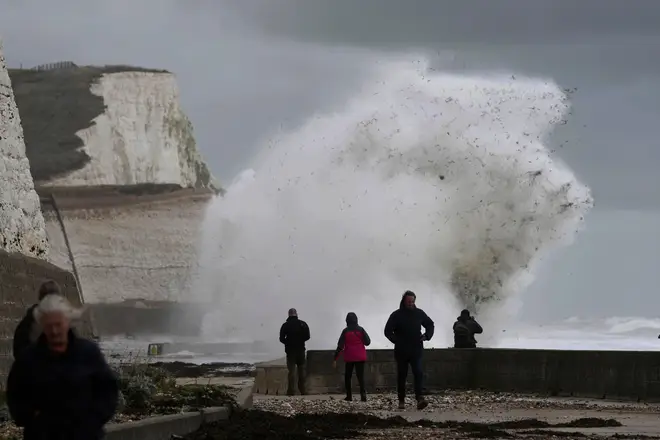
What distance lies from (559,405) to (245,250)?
59711 millimetres

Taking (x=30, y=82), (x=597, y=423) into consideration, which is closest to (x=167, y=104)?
(x=30, y=82)

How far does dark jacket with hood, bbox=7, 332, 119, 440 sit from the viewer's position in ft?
19.4

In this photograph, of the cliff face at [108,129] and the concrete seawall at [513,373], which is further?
the cliff face at [108,129]

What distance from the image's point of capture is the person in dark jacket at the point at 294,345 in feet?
70.5

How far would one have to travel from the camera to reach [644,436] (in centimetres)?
1256

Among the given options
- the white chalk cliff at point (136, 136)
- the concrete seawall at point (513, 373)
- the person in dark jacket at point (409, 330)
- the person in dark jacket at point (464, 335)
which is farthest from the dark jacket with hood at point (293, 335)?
the white chalk cliff at point (136, 136)

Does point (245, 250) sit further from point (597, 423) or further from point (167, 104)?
point (597, 423)

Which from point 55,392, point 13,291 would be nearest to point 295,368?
point 13,291

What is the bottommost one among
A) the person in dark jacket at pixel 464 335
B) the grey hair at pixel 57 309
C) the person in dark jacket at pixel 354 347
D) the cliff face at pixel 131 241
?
the grey hair at pixel 57 309

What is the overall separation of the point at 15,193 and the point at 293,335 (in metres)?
4.74

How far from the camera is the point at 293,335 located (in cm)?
2148

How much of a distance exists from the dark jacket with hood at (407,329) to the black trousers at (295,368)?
14.0ft

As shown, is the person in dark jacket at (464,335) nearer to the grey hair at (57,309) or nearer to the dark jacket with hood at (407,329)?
the dark jacket with hood at (407,329)

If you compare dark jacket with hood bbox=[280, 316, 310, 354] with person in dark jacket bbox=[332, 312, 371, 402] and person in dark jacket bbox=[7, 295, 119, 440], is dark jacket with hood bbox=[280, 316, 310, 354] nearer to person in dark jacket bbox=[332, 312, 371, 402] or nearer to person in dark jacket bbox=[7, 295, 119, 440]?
person in dark jacket bbox=[332, 312, 371, 402]
